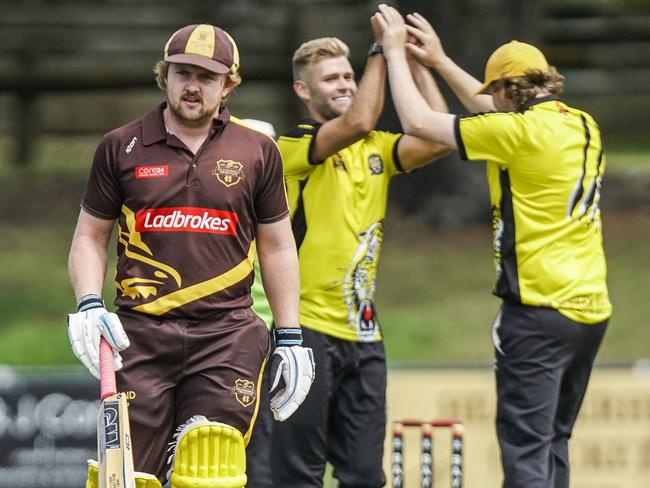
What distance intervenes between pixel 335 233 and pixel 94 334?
63.8 inches

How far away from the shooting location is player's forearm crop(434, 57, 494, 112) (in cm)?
Answer: 676

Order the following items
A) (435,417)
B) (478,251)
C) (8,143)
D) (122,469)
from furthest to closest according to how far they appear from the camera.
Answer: (8,143)
(478,251)
(435,417)
(122,469)

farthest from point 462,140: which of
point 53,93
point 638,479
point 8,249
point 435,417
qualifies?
point 53,93

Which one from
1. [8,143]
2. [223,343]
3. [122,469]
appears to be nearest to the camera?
[122,469]

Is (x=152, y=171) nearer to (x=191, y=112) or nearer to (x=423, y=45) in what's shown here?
(x=191, y=112)

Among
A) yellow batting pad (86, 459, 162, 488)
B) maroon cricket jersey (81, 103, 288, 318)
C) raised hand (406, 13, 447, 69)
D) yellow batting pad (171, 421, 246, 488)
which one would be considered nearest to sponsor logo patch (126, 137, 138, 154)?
maroon cricket jersey (81, 103, 288, 318)

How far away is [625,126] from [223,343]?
12857 mm

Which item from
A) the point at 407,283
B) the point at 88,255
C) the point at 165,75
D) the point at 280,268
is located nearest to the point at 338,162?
the point at 280,268

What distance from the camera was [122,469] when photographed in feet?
16.5

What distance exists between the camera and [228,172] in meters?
5.43

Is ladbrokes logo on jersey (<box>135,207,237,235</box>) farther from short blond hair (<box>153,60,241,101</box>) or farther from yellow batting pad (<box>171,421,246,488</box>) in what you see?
yellow batting pad (<box>171,421,246,488</box>)

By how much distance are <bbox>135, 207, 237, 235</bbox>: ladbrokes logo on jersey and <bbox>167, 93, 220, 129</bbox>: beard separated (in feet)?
1.02

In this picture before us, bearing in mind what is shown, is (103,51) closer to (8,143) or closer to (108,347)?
(8,143)

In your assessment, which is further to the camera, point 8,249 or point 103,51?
point 103,51
